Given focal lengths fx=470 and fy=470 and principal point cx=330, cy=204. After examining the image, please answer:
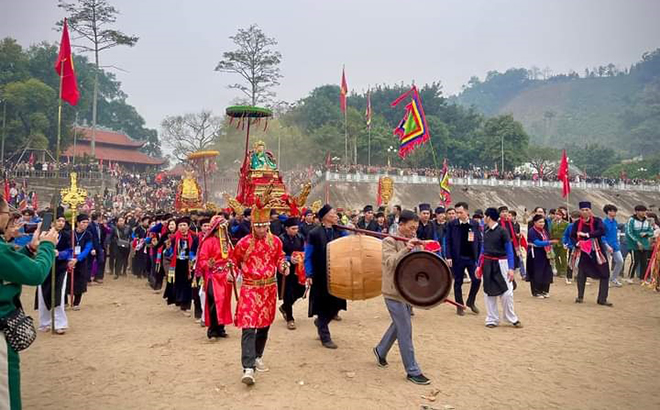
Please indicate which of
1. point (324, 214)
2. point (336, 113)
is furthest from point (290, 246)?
point (336, 113)

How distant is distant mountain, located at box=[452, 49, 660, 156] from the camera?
367 feet

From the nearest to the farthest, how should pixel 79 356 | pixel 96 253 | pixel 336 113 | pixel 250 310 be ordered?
pixel 250 310, pixel 79 356, pixel 96 253, pixel 336 113

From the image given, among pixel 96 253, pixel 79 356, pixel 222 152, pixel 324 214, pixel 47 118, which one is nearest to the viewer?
pixel 79 356

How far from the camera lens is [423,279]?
4.76 meters

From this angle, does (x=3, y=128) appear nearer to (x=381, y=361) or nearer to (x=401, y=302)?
(x=381, y=361)

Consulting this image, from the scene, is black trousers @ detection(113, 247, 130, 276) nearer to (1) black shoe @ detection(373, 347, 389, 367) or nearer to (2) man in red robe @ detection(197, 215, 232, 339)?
(2) man in red robe @ detection(197, 215, 232, 339)

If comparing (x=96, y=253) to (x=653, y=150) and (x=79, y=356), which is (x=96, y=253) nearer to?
(x=79, y=356)

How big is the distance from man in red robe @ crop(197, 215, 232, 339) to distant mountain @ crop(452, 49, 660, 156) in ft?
300

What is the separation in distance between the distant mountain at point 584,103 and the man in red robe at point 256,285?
304ft

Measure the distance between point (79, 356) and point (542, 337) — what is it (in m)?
6.38

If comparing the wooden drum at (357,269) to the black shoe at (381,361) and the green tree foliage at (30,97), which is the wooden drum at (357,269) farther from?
the green tree foliage at (30,97)

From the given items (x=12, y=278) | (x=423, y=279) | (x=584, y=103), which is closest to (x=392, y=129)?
(x=423, y=279)

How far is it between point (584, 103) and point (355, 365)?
16551 cm

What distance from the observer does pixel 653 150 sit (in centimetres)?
9569
